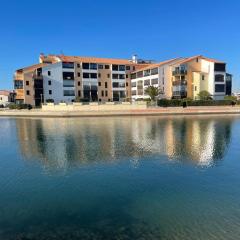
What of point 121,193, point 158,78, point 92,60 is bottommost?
point 121,193

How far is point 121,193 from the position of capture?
14969mm

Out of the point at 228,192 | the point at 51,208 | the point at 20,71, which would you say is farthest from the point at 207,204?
the point at 20,71

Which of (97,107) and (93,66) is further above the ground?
(93,66)

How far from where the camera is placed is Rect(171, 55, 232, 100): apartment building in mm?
92750

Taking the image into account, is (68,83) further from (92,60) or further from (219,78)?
(219,78)

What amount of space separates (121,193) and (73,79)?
88.4 m

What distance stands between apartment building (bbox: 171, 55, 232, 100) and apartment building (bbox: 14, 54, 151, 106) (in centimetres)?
2234

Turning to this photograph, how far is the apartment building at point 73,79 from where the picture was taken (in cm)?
9525

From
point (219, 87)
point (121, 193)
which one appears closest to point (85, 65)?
point (219, 87)

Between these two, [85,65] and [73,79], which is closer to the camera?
[73,79]

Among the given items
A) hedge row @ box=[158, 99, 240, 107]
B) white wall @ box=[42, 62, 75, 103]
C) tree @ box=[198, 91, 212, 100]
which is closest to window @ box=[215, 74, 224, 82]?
tree @ box=[198, 91, 212, 100]

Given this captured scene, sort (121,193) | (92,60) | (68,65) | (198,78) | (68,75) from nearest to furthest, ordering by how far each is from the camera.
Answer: (121,193) → (198,78) → (68,75) → (68,65) → (92,60)

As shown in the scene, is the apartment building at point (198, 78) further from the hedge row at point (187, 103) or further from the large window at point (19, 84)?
the large window at point (19, 84)

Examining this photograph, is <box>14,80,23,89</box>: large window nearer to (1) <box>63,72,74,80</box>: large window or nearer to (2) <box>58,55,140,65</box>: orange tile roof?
(1) <box>63,72,74,80</box>: large window
